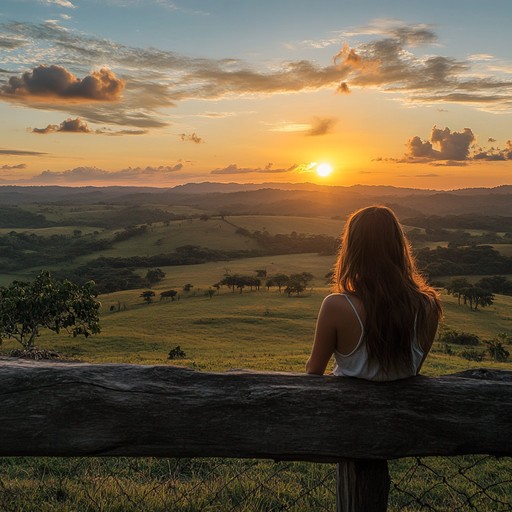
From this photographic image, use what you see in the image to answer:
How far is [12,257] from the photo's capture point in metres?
153

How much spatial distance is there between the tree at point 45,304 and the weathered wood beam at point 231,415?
27.3 meters

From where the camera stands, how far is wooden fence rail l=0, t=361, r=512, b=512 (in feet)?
8.59

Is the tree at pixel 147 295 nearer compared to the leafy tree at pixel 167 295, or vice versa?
the tree at pixel 147 295

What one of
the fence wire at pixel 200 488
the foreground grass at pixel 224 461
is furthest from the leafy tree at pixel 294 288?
the fence wire at pixel 200 488

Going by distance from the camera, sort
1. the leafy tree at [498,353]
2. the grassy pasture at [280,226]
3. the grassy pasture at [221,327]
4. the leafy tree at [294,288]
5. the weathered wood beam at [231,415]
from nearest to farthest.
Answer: the weathered wood beam at [231,415]
the grassy pasture at [221,327]
the leafy tree at [498,353]
the leafy tree at [294,288]
the grassy pasture at [280,226]

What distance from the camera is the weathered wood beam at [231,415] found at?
2617mm

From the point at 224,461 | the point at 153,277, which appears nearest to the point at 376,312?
the point at 224,461

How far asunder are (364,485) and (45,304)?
2912 centimetres

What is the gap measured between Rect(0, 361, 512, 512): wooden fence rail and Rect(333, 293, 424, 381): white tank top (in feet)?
0.56

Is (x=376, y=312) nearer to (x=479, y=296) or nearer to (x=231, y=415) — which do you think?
(x=231, y=415)

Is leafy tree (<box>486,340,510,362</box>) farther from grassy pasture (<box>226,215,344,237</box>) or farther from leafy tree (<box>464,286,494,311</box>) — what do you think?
grassy pasture (<box>226,215,344,237</box>)

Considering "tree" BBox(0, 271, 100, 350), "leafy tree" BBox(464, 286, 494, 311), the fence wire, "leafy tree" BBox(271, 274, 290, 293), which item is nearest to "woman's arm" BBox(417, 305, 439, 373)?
the fence wire

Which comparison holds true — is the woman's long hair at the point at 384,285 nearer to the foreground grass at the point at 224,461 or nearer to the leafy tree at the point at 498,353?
the foreground grass at the point at 224,461

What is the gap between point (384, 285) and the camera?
3.19 metres
